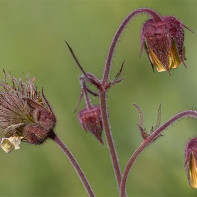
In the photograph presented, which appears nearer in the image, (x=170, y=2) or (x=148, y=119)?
(x=148, y=119)

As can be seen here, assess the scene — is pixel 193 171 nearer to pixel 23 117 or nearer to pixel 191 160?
pixel 191 160

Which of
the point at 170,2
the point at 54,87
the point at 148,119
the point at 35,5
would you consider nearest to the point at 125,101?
the point at 148,119

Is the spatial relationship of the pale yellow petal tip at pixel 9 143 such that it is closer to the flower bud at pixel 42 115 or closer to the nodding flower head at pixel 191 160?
the flower bud at pixel 42 115

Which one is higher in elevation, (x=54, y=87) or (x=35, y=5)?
(x=35, y=5)

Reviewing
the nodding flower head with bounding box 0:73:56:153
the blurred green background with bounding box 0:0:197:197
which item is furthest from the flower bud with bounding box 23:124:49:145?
the blurred green background with bounding box 0:0:197:197

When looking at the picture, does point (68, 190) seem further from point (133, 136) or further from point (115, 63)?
point (115, 63)

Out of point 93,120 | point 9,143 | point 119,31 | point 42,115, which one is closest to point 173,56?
point 119,31
